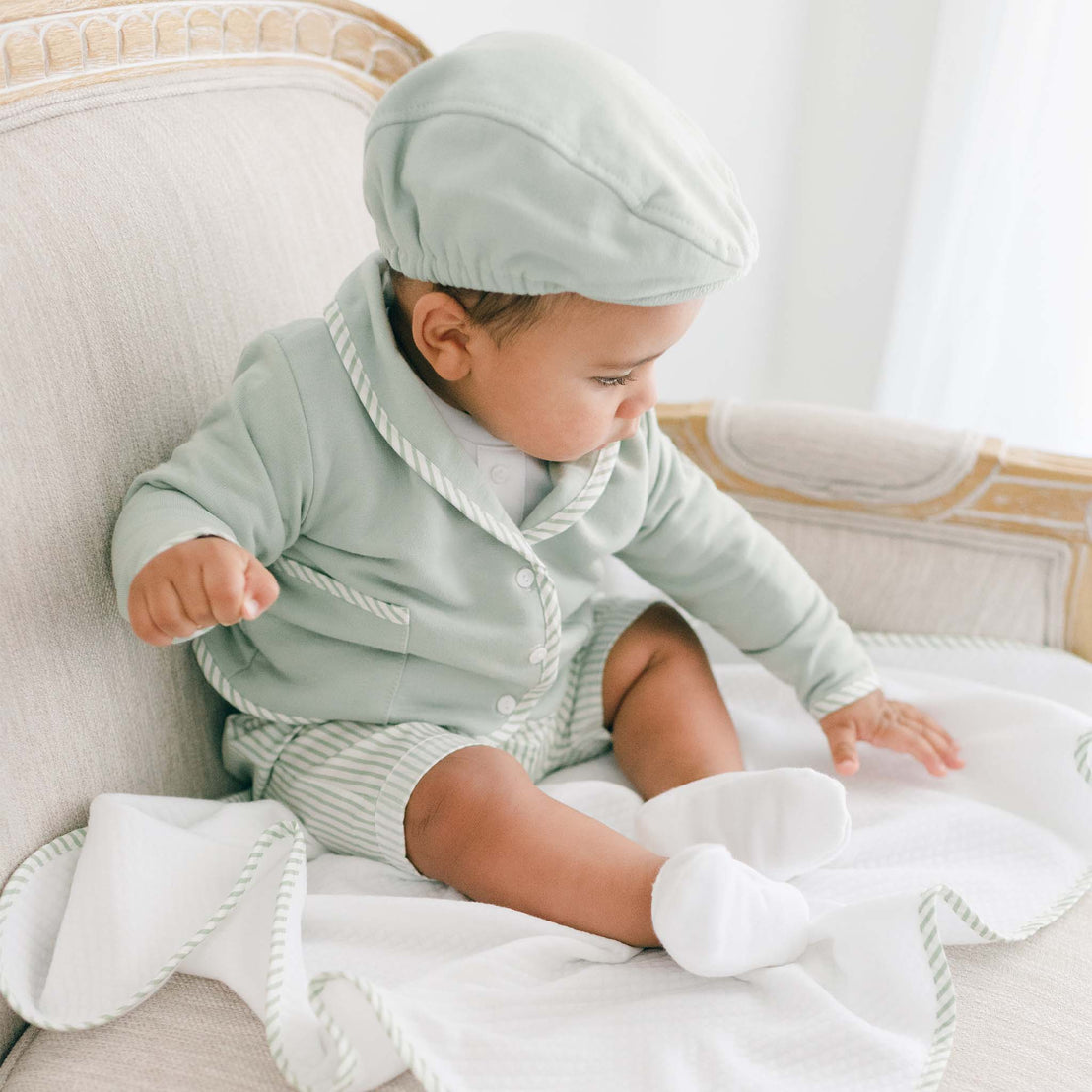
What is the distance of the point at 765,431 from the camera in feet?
3.61

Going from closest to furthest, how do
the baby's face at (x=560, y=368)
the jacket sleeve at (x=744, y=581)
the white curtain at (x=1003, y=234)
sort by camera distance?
the baby's face at (x=560, y=368) → the jacket sleeve at (x=744, y=581) → the white curtain at (x=1003, y=234)

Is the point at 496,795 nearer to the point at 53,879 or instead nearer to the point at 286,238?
the point at 53,879

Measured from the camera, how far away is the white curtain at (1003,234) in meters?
1.43

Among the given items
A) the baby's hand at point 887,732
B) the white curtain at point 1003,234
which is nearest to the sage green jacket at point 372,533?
the baby's hand at point 887,732

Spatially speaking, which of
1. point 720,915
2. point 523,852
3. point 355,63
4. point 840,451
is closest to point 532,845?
point 523,852

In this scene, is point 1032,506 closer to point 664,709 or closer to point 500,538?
point 664,709

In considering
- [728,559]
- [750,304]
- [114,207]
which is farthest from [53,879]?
[750,304]

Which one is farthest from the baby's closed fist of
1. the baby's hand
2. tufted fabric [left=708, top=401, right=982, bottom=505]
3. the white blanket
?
tufted fabric [left=708, top=401, right=982, bottom=505]

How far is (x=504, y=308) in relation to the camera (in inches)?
27.2

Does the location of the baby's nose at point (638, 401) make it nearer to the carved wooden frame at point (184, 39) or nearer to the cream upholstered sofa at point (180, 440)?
the cream upholstered sofa at point (180, 440)

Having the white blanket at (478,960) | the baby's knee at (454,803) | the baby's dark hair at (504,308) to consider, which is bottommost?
the white blanket at (478,960)

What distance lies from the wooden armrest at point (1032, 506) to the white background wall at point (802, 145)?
2.28ft

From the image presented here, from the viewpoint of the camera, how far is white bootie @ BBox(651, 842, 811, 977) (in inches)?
24.5

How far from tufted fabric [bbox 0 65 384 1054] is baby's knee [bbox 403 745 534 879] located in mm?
183
